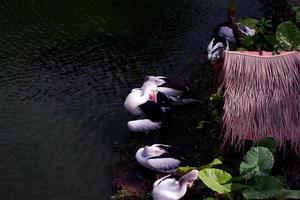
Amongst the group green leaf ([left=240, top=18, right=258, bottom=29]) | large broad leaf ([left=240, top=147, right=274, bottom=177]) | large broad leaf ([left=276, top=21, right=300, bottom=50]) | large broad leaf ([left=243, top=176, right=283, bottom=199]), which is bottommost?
large broad leaf ([left=243, top=176, right=283, bottom=199])

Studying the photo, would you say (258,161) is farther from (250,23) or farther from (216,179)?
(250,23)

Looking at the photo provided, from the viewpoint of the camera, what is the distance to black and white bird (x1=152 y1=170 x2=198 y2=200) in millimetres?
8141

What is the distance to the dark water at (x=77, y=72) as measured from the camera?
381 inches

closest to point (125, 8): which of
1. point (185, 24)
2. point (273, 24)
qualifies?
point (185, 24)

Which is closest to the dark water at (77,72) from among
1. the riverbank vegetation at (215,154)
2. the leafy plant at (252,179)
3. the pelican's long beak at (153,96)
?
the riverbank vegetation at (215,154)

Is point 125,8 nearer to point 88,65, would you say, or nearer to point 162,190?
point 88,65

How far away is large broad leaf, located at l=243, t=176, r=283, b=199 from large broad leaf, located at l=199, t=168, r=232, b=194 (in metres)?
0.36

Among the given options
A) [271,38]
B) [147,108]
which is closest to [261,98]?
[147,108]

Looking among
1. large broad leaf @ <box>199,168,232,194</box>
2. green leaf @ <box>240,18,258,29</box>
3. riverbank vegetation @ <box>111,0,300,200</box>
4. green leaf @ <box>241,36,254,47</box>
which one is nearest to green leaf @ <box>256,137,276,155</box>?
riverbank vegetation @ <box>111,0,300,200</box>

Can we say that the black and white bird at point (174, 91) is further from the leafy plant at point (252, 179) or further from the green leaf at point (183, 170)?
the leafy plant at point (252, 179)

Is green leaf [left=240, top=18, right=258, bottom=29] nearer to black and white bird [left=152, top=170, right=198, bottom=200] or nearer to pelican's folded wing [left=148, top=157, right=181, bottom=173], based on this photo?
pelican's folded wing [left=148, top=157, right=181, bottom=173]

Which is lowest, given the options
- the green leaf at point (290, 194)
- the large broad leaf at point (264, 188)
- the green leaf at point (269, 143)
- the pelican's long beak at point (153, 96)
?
the green leaf at point (290, 194)

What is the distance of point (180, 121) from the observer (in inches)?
416

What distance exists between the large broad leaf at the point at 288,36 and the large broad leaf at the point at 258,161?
2984mm
